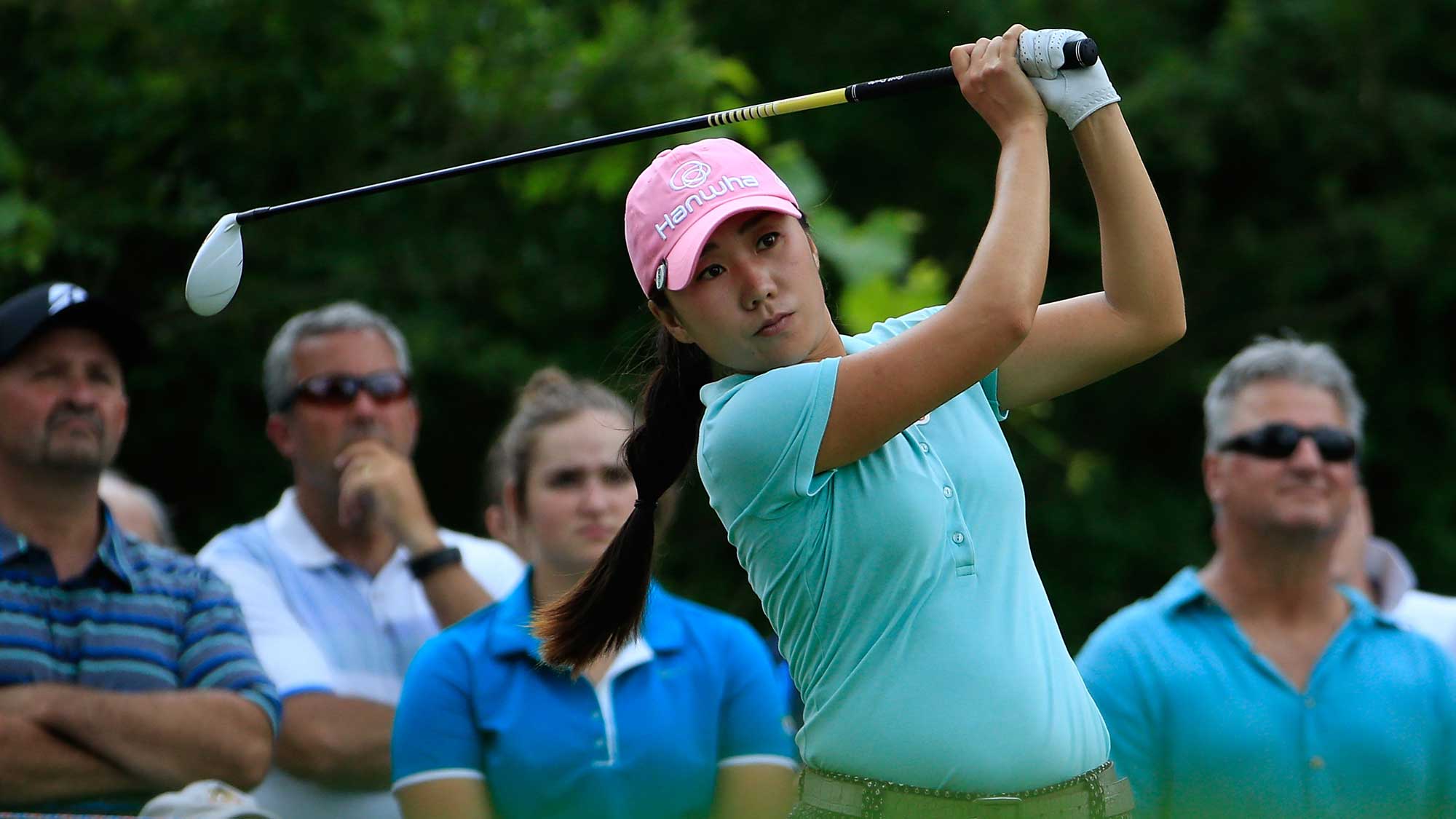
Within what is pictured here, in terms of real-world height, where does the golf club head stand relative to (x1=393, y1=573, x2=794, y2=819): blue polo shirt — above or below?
above

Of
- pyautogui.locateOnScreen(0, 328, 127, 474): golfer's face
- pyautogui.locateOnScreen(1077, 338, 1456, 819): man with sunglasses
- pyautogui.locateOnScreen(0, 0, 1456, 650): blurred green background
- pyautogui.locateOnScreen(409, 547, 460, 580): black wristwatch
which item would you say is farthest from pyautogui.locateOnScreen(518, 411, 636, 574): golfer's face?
pyautogui.locateOnScreen(1077, 338, 1456, 819): man with sunglasses

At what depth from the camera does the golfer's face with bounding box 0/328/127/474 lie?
3955mm

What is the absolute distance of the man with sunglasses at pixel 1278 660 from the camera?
13.3ft

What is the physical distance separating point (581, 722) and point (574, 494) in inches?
24.5

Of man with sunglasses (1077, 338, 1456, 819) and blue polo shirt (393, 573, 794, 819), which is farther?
man with sunglasses (1077, 338, 1456, 819)

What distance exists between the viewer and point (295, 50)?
6785 millimetres

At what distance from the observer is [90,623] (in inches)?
149

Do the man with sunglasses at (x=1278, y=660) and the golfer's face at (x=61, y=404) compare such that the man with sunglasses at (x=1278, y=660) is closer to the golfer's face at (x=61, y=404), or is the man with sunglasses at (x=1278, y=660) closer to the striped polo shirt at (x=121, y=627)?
the striped polo shirt at (x=121, y=627)

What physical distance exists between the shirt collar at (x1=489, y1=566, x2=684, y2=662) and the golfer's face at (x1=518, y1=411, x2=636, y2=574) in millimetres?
110

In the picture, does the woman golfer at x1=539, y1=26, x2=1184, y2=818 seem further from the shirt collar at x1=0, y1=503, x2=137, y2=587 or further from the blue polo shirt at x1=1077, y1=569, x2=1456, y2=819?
the shirt collar at x1=0, y1=503, x2=137, y2=587

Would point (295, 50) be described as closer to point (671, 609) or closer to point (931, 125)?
point (671, 609)

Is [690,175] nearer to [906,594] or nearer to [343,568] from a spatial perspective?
[906,594]

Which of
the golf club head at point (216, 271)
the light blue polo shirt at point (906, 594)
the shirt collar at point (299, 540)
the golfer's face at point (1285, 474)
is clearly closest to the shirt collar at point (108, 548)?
the shirt collar at point (299, 540)

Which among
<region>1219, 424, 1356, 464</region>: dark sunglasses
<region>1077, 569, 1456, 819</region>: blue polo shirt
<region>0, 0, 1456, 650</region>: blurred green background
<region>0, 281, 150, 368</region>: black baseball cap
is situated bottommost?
<region>1077, 569, 1456, 819</region>: blue polo shirt
